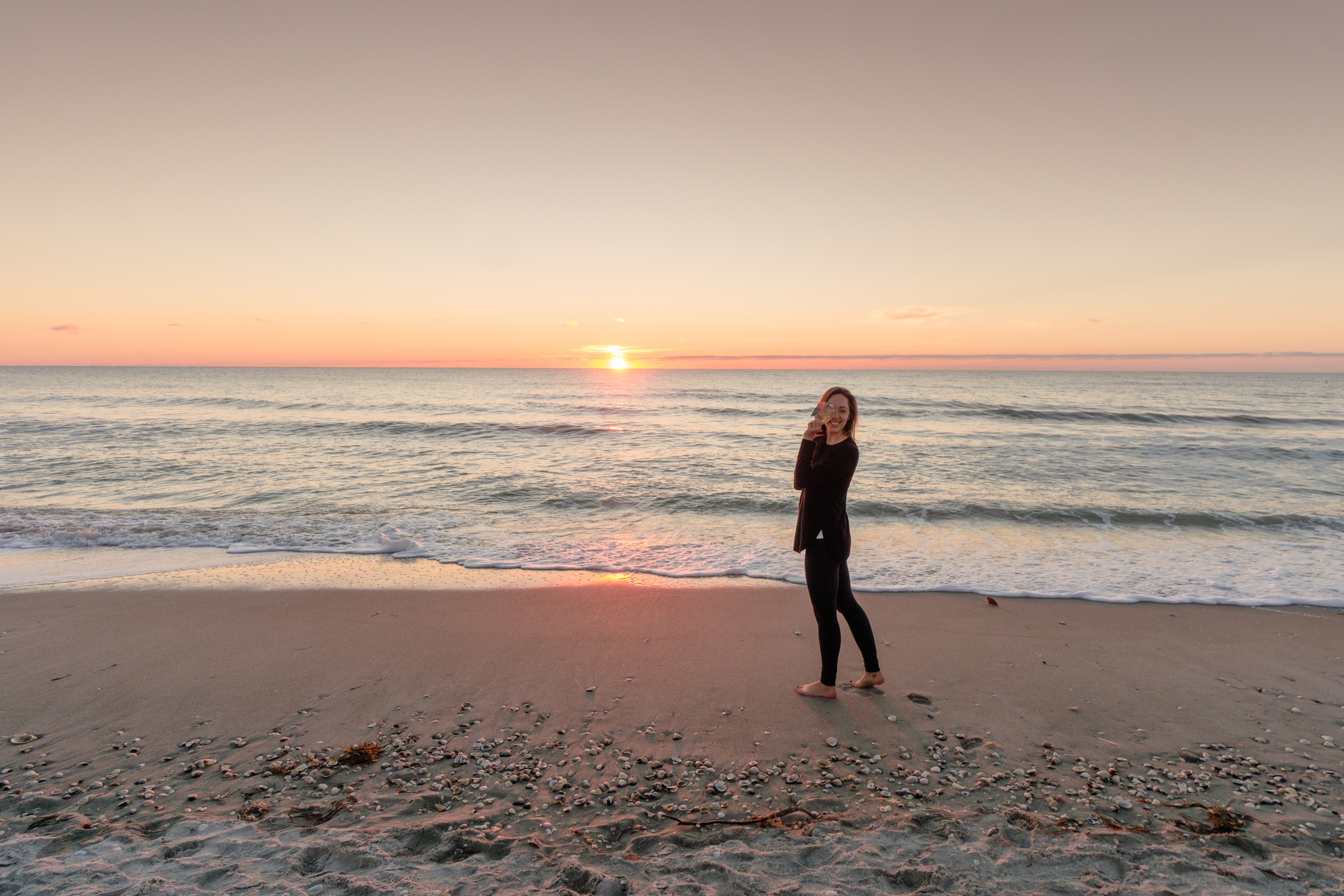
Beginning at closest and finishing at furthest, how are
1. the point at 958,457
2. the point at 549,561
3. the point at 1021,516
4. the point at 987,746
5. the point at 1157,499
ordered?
the point at 987,746, the point at 549,561, the point at 1021,516, the point at 1157,499, the point at 958,457

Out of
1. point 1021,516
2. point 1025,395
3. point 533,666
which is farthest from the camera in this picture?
point 1025,395

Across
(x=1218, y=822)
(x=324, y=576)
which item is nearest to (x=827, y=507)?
(x=1218, y=822)

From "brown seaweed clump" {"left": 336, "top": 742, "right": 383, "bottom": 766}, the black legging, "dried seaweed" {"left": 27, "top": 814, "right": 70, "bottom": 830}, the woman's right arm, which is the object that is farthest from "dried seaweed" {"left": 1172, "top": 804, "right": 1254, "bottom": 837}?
"dried seaweed" {"left": 27, "top": 814, "right": 70, "bottom": 830}

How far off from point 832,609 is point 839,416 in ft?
4.43

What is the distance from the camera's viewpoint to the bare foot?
14.5ft

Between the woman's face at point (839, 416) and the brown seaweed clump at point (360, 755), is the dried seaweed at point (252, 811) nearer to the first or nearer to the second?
the brown seaweed clump at point (360, 755)

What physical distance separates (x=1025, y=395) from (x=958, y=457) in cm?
3843

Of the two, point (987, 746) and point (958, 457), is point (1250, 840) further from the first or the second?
point (958, 457)

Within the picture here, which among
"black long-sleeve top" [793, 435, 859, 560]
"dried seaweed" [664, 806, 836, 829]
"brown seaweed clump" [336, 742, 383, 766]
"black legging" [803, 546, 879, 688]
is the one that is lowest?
"dried seaweed" [664, 806, 836, 829]

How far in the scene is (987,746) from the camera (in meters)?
3.66

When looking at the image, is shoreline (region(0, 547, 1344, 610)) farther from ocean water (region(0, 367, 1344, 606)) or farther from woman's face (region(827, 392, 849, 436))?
woman's face (region(827, 392, 849, 436))

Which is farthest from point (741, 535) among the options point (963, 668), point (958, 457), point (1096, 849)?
point (958, 457)

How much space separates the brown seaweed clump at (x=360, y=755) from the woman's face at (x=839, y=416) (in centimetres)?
338

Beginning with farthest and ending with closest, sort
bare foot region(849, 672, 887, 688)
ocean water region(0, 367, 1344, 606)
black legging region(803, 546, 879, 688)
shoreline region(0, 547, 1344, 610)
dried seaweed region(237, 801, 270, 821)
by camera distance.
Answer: ocean water region(0, 367, 1344, 606) < shoreline region(0, 547, 1344, 610) < bare foot region(849, 672, 887, 688) < black legging region(803, 546, 879, 688) < dried seaweed region(237, 801, 270, 821)
